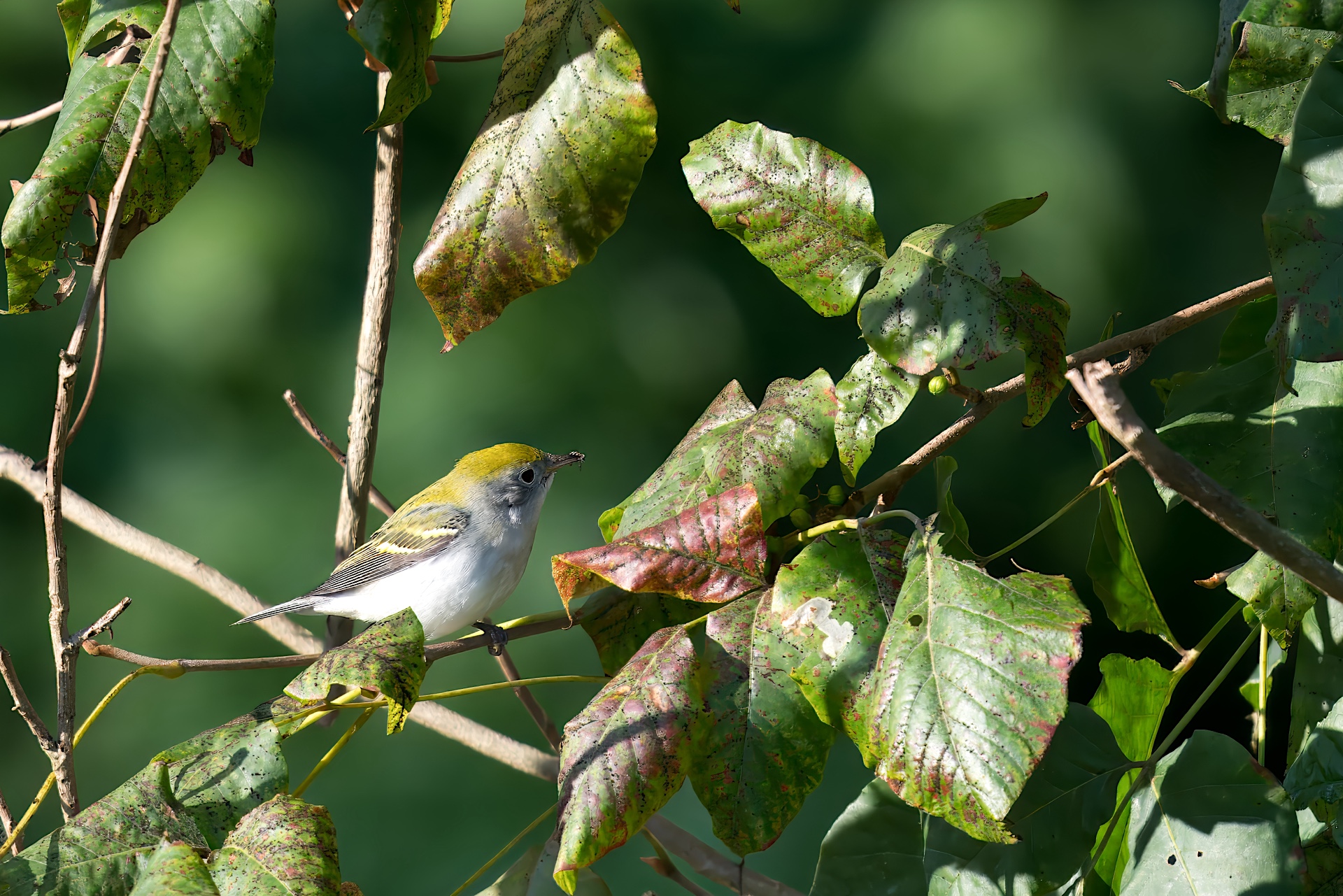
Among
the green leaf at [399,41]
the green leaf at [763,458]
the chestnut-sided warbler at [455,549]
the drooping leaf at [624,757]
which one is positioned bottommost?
the chestnut-sided warbler at [455,549]

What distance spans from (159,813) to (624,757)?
205mm

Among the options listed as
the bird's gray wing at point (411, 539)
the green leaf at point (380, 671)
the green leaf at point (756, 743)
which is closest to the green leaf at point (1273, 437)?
the green leaf at point (756, 743)

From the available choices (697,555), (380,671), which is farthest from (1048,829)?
(380,671)

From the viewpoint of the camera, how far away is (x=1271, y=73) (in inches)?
18.7

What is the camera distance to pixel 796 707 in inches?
17.1

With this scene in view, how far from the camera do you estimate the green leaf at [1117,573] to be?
1.75ft

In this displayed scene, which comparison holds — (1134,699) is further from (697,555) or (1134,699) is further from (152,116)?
(152,116)

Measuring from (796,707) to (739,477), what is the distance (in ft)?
0.41

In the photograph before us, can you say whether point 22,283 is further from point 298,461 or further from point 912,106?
point 912,106

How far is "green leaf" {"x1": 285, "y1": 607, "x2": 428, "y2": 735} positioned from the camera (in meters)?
0.42

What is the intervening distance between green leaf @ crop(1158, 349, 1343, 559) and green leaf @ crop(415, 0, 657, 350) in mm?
319

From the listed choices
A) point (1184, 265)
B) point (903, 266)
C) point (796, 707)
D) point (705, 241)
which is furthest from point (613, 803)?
point (1184, 265)

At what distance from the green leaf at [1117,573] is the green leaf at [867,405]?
13 cm

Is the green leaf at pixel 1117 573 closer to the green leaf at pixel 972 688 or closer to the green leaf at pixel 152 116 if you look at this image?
the green leaf at pixel 972 688
